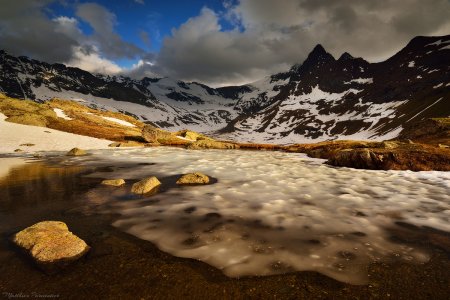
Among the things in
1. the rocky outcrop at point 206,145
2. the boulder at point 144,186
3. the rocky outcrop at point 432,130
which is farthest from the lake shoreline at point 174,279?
the rocky outcrop at point 432,130

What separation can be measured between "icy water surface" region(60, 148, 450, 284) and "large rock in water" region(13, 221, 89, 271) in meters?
1.57

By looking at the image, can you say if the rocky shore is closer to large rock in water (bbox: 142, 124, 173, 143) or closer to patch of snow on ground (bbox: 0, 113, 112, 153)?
large rock in water (bbox: 142, 124, 173, 143)

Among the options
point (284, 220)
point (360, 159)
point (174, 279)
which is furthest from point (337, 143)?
point (174, 279)

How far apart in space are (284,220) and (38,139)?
4718 centimetres

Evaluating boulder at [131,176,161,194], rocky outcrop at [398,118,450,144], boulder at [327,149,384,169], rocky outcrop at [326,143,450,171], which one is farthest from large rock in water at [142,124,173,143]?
rocky outcrop at [398,118,450,144]

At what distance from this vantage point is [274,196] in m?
12.1

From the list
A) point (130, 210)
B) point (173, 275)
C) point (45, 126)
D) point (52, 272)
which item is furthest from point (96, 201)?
point (45, 126)

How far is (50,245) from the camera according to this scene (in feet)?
21.4

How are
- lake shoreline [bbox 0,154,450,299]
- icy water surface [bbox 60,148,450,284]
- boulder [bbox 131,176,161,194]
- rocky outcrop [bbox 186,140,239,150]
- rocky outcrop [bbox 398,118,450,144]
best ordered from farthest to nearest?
rocky outcrop [bbox 186,140,239,150]
rocky outcrop [bbox 398,118,450,144]
boulder [bbox 131,176,161,194]
icy water surface [bbox 60,148,450,284]
lake shoreline [bbox 0,154,450,299]

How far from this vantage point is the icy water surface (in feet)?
21.5

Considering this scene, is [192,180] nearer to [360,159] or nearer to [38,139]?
[360,159]

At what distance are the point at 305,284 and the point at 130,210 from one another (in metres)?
6.61

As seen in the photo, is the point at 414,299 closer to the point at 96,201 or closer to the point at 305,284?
A: the point at 305,284

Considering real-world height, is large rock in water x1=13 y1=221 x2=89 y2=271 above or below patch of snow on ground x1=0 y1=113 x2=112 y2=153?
below
